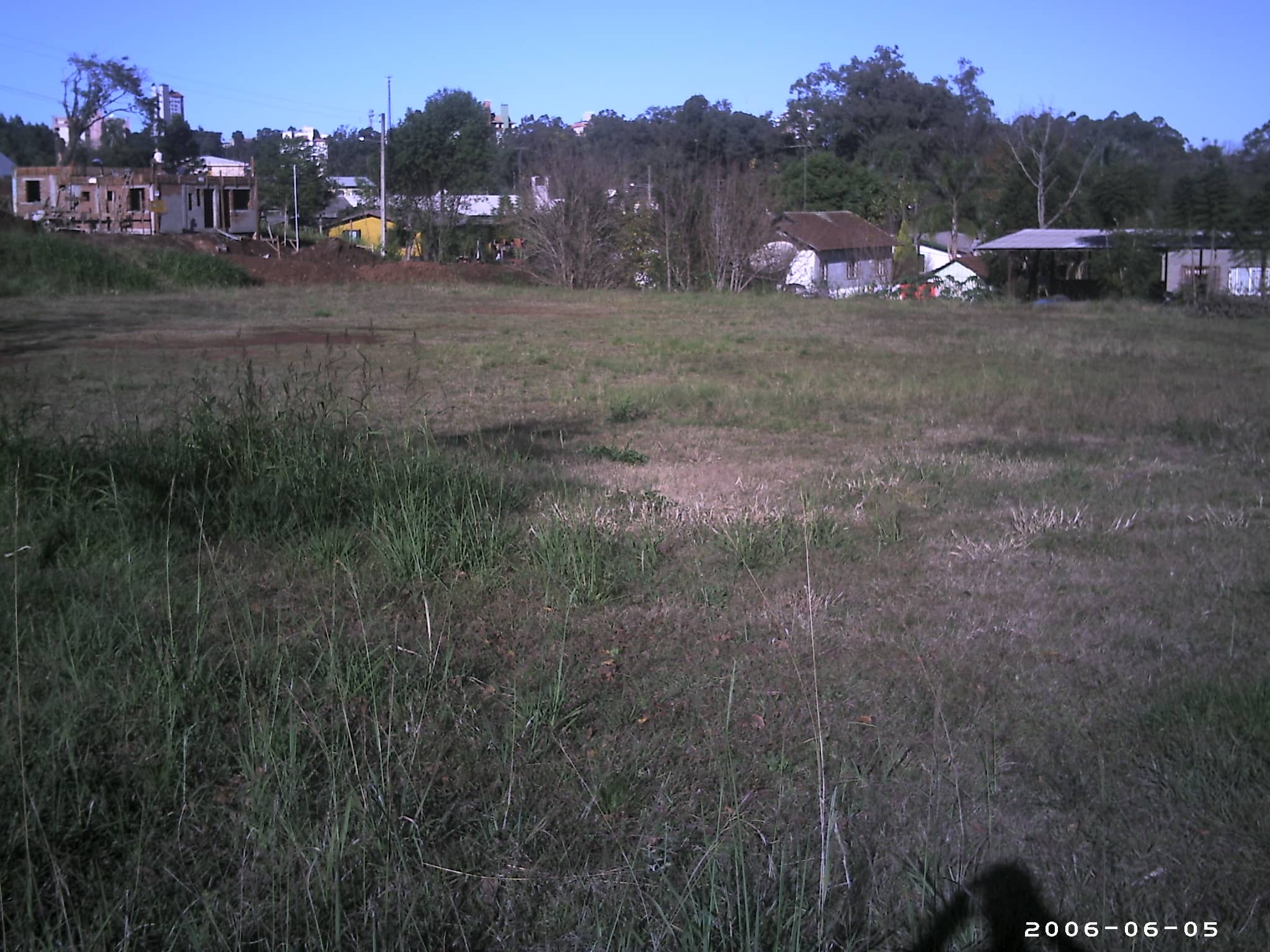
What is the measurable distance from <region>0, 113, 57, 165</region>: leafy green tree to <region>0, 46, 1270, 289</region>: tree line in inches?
10.6

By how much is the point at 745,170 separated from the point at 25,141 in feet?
250

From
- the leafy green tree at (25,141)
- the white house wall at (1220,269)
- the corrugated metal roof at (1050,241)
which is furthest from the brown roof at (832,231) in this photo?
the leafy green tree at (25,141)

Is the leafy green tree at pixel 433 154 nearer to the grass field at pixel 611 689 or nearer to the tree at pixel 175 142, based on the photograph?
the tree at pixel 175 142

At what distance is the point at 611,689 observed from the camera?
13.7 feet

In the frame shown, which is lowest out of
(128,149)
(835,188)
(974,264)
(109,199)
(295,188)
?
(974,264)

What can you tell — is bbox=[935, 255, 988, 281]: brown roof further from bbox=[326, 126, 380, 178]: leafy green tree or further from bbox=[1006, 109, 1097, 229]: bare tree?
bbox=[326, 126, 380, 178]: leafy green tree

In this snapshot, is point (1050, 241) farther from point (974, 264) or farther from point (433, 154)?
point (433, 154)

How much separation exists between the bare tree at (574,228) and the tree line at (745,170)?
0.06 metres

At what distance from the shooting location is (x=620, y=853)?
3.15 meters

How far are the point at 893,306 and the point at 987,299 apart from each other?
634 cm

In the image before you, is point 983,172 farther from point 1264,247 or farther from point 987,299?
point 1264,247

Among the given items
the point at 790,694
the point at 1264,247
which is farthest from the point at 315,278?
the point at 790,694

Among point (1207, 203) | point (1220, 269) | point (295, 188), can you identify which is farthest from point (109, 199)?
point (1220, 269)

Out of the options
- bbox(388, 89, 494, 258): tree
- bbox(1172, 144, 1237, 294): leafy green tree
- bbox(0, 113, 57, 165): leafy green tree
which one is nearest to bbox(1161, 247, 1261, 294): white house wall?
bbox(1172, 144, 1237, 294): leafy green tree
